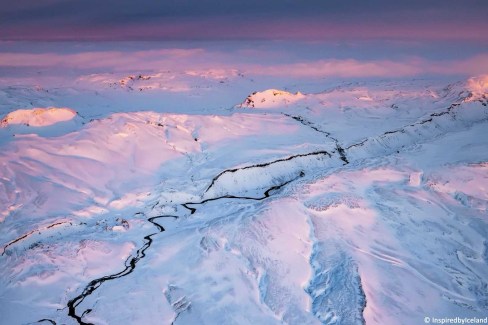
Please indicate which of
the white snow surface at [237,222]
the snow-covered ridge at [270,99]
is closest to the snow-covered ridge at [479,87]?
the white snow surface at [237,222]

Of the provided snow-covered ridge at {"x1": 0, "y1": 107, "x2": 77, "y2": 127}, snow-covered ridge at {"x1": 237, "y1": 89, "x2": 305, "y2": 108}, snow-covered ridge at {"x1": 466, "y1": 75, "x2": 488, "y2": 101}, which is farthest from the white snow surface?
snow-covered ridge at {"x1": 237, "y1": 89, "x2": 305, "y2": 108}

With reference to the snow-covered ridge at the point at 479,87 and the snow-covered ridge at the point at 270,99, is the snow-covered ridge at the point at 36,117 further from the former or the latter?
the snow-covered ridge at the point at 479,87

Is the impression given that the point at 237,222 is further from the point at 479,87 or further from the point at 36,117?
the point at 479,87

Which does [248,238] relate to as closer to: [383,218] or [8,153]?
[383,218]

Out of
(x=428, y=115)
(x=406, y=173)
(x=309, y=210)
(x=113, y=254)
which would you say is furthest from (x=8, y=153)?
(x=428, y=115)

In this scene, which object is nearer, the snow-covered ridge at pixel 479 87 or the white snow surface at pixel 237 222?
the white snow surface at pixel 237 222

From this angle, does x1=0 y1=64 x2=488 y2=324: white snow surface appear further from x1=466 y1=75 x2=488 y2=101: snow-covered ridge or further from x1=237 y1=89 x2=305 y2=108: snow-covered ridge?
x1=237 y1=89 x2=305 y2=108: snow-covered ridge
